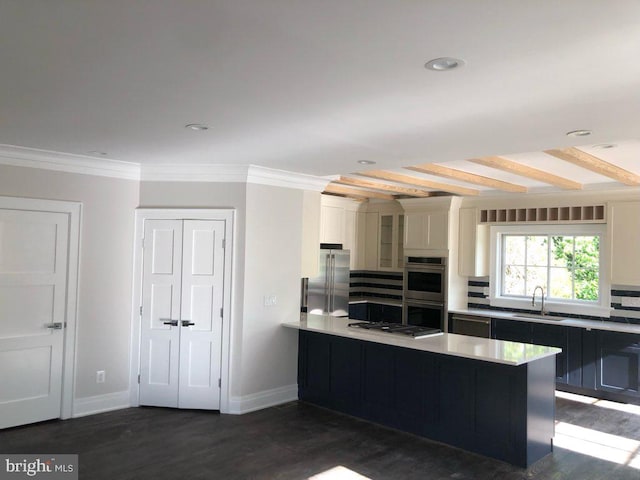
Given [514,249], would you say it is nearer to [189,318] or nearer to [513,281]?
[513,281]

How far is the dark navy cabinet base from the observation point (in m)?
3.77

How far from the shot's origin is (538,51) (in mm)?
2039

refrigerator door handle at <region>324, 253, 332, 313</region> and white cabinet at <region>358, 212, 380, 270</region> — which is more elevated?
white cabinet at <region>358, 212, 380, 270</region>

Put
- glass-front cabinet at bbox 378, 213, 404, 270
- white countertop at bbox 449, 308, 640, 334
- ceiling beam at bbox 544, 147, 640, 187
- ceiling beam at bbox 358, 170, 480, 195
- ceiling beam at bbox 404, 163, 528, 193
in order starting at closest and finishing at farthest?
ceiling beam at bbox 544, 147, 640, 187, ceiling beam at bbox 404, 163, 528, 193, ceiling beam at bbox 358, 170, 480, 195, white countertop at bbox 449, 308, 640, 334, glass-front cabinet at bbox 378, 213, 404, 270

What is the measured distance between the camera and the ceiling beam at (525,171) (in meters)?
4.41

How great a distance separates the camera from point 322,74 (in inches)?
92.8

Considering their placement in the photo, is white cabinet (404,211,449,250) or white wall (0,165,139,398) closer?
white wall (0,165,139,398)

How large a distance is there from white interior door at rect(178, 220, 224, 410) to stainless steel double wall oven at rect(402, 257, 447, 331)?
126 inches

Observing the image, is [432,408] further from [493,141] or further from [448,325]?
[448,325]

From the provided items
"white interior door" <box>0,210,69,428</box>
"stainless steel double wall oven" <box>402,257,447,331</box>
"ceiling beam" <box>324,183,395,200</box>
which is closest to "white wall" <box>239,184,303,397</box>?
"ceiling beam" <box>324,183,395,200</box>

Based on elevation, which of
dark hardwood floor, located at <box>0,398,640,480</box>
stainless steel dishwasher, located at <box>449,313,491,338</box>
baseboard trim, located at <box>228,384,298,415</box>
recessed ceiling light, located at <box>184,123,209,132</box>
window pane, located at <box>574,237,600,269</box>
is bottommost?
dark hardwood floor, located at <box>0,398,640,480</box>

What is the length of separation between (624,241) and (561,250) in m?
0.81

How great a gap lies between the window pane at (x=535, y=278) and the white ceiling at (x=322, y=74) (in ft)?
9.72

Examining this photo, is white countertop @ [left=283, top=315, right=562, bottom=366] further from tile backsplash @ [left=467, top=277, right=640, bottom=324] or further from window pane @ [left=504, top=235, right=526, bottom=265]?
window pane @ [left=504, top=235, right=526, bottom=265]
